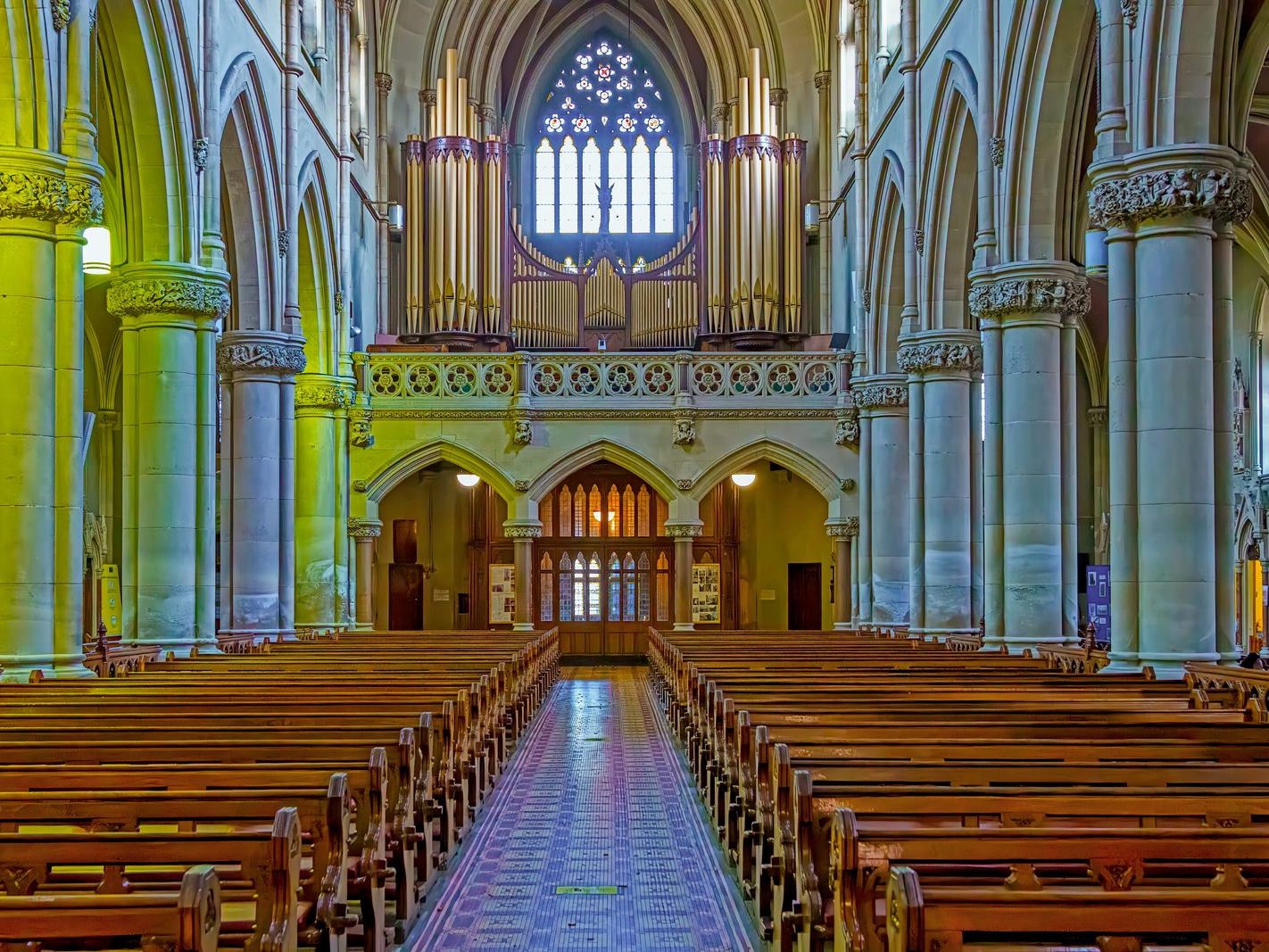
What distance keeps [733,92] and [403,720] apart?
79.7ft

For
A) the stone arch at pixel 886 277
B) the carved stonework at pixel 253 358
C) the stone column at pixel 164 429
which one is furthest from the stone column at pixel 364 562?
the stone column at pixel 164 429

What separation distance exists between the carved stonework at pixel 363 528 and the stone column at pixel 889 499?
9.28 m

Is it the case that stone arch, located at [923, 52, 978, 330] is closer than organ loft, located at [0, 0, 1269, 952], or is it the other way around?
organ loft, located at [0, 0, 1269, 952]

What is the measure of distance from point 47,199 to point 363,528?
582 inches

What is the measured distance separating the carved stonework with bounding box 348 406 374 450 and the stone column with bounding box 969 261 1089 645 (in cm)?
1310

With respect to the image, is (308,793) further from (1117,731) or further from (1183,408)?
(1183,408)

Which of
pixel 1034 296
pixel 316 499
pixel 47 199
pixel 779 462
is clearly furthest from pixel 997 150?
pixel 316 499

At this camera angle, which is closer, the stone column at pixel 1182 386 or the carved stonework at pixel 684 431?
the stone column at pixel 1182 386

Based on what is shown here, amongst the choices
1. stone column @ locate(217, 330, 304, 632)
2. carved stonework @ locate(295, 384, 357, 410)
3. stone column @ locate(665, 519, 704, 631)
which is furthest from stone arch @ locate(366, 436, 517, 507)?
stone column @ locate(217, 330, 304, 632)

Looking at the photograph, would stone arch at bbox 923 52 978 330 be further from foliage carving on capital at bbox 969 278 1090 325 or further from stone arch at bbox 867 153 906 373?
foliage carving on capital at bbox 969 278 1090 325

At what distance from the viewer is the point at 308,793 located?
5.54 m

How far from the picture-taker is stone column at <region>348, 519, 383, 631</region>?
2598 cm

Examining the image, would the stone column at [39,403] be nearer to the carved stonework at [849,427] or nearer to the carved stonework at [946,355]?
the carved stonework at [946,355]

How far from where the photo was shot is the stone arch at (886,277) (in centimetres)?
2319
